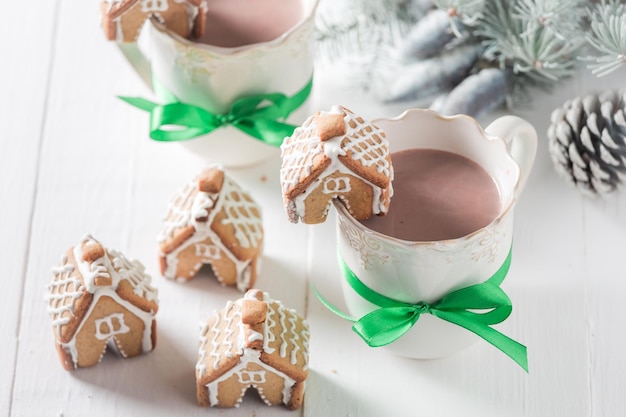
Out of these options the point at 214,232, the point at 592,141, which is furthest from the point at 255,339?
the point at 592,141

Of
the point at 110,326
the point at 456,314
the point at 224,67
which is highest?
the point at 224,67

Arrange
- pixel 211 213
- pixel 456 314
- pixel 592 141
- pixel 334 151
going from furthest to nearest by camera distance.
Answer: pixel 592 141 → pixel 211 213 → pixel 456 314 → pixel 334 151

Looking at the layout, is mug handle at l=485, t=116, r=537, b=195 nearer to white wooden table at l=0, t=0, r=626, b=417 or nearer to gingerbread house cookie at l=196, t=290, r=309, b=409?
white wooden table at l=0, t=0, r=626, b=417

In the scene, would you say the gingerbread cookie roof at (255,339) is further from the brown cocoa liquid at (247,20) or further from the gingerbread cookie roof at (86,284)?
the brown cocoa liquid at (247,20)

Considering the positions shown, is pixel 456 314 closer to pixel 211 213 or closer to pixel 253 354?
pixel 253 354

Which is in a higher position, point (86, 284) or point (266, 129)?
point (266, 129)

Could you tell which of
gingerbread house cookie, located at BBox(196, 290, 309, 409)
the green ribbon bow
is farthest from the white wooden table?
the green ribbon bow

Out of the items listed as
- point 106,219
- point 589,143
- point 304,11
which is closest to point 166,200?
point 106,219
